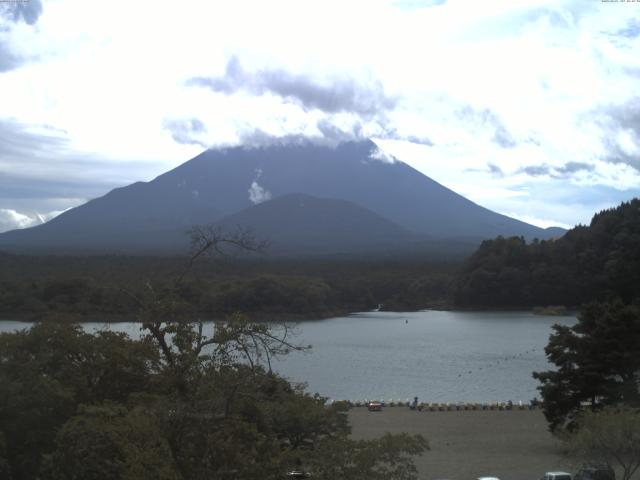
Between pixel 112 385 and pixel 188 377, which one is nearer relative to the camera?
pixel 188 377

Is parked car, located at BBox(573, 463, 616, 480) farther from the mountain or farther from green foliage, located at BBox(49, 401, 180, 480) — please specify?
the mountain

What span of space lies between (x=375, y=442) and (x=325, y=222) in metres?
102

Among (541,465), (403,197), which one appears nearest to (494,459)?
(541,465)

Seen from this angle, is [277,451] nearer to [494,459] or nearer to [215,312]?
[494,459]

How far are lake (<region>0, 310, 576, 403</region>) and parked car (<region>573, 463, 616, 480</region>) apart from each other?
8.71 m

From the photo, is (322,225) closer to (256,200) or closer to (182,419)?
(256,200)

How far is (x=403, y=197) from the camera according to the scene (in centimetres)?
12975

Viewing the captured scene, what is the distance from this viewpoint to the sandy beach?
42.4ft

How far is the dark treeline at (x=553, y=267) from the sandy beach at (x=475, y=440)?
26.9 metres

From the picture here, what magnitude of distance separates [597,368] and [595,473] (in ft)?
13.8

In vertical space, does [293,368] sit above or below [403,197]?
below

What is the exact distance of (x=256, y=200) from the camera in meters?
123

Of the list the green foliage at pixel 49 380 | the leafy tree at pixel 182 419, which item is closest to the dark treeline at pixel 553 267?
the green foliage at pixel 49 380

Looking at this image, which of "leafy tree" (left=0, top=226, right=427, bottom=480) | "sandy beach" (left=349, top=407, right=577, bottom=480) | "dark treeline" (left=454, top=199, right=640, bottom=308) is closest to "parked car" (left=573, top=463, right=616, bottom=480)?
"sandy beach" (left=349, top=407, right=577, bottom=480)
